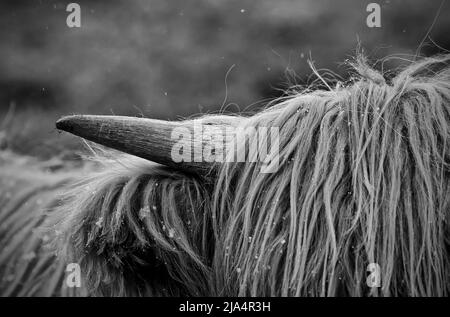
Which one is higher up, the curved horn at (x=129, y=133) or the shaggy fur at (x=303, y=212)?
the curved horn at (x=129, y=133)

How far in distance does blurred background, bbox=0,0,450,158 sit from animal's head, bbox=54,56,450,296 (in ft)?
8.92

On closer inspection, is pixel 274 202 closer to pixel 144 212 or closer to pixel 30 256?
pixel 144 212

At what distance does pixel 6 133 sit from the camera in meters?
3.29

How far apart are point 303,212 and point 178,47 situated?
405cm

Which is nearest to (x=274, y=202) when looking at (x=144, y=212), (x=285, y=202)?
(x=285, y=202)

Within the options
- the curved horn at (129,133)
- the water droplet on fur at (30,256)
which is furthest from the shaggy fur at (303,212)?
the water droplet on fur at (30,256)

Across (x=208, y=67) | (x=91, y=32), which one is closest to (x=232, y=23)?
(x=208, y=67)

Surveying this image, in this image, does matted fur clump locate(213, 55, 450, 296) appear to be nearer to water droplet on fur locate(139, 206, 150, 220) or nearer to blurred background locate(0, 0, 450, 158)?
water droplet on fur locate(139, 206, 150, 220)

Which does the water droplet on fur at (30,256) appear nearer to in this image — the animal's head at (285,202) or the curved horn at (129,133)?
the animal's head at (285,202)

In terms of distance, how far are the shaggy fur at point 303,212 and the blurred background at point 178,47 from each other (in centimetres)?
272

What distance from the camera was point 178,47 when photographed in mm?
5184

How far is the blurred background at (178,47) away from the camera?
445cm

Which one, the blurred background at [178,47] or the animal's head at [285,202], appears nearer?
the animal's head at [285,202]

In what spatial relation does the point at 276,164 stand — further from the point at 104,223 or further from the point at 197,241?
the point at 104,223
